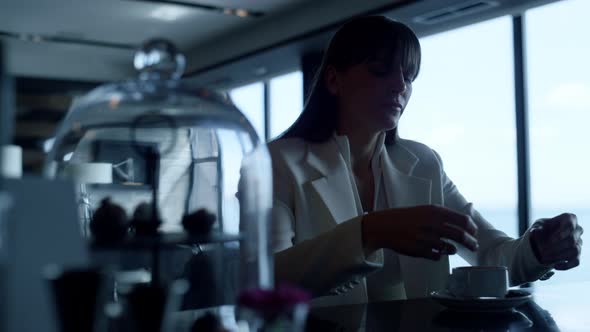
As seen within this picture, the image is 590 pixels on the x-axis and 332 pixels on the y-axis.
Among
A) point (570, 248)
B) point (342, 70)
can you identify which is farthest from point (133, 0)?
point (570, 248)

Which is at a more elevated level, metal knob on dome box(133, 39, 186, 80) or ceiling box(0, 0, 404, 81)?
ceiling box(0, 0, 404, 81)

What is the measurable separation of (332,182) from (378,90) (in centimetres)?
22

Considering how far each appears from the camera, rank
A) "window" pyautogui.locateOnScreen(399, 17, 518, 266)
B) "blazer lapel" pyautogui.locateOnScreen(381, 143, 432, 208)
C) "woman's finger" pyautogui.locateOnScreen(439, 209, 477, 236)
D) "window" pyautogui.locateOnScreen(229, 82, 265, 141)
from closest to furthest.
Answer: "woman's finger" pyautogui.locateOnScreen(439, 209, 477, 236) < "blazer lapel" pyautogui.locateOnScreen(381, 143, 432, 208) < "window" pyautogui.locateOnScreen(399, 17, 518, 266) < "window" pyautogui.locateOnScreen(229, 82, 265, 141)

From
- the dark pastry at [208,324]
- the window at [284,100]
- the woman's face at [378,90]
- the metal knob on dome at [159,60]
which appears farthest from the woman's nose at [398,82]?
the window at [284,100]

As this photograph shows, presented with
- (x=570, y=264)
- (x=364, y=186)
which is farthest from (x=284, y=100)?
(x=570, y=264)

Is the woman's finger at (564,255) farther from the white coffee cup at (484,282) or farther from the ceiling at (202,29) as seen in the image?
the ceiling at (202,29)

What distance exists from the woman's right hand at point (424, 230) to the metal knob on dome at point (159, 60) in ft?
1.41

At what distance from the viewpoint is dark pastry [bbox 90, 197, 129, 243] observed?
0.49 meters

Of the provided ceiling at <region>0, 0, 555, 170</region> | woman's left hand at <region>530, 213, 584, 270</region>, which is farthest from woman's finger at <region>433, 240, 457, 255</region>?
ceiling at <region>0, 0, 555, 170</region>

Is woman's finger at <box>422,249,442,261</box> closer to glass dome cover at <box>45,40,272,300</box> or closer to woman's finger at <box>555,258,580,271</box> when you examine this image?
glass dome cover at <box>45,40,272,300</box>

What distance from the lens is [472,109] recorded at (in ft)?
16.0

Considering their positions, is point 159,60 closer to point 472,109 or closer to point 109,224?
point 109,224

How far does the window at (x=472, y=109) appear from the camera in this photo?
4297mm

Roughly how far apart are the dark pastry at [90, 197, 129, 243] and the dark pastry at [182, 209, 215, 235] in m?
0.05
